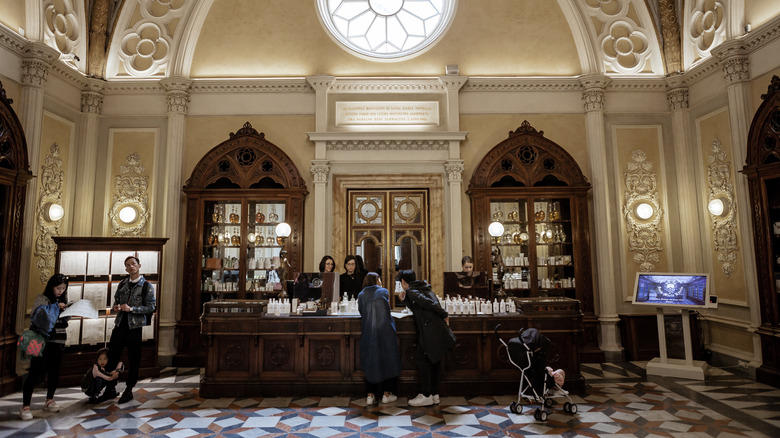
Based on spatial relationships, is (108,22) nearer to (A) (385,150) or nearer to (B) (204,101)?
(B) (204,101)

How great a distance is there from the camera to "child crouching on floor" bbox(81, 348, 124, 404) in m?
5.33

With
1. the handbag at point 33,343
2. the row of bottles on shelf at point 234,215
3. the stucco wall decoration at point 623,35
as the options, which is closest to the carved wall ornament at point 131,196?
the row of bottles on shelf at point 234,215

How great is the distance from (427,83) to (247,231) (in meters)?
4.36

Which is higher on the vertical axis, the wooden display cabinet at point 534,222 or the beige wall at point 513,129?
the beige wall at point 513,129

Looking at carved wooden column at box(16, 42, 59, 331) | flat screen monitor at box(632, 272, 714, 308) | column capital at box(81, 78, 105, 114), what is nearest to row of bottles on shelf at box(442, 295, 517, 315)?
flat screen monitor at box(632, 272, 714, 308)

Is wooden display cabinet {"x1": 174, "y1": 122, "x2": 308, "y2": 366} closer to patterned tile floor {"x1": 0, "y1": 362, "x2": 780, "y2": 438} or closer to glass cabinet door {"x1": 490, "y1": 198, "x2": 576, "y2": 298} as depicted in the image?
patterned tile floor {"x1": 0, "y1": 362, "x2": 780, "y2": 438}

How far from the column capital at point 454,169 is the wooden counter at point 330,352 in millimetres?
3166

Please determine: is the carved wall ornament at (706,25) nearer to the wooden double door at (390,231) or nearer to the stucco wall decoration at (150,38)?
the wooden double door at (390,231)

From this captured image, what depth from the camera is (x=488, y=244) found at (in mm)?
7887

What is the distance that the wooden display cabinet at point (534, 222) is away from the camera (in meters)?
7.83

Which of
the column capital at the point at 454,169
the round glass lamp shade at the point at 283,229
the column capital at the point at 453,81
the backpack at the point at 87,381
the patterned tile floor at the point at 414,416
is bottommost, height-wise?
the patterned tile floor at the point at 414,416

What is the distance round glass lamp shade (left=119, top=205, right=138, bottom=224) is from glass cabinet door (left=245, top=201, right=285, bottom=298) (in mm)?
2094

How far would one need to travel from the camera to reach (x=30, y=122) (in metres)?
6.61

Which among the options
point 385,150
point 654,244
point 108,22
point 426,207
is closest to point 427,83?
point 385,150
